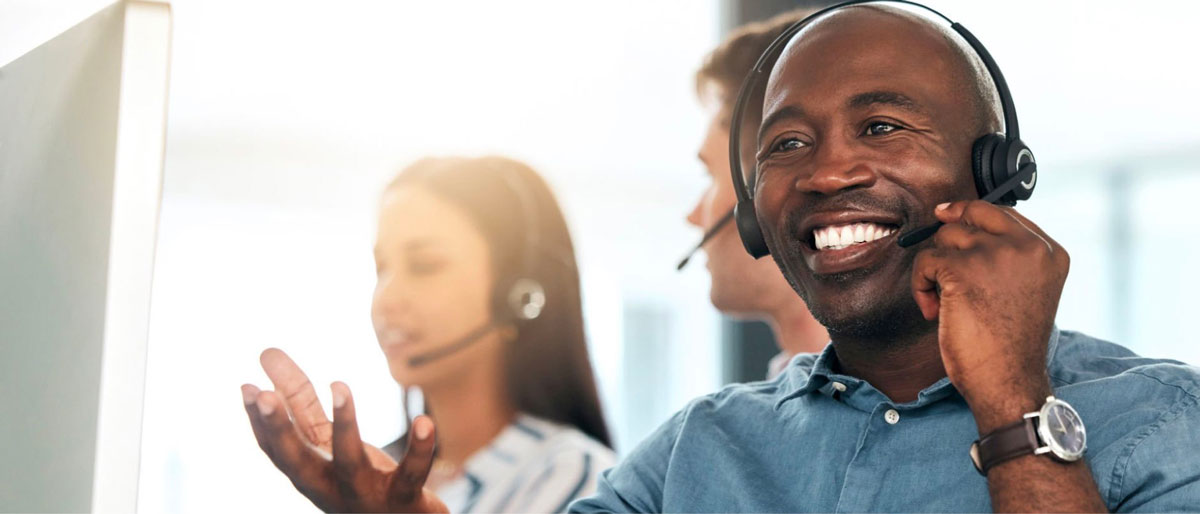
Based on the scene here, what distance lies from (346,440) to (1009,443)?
20.8 inches

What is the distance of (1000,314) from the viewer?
82 cm

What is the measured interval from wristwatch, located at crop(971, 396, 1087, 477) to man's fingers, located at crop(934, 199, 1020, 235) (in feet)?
0.42

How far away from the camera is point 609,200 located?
3209 millimetres

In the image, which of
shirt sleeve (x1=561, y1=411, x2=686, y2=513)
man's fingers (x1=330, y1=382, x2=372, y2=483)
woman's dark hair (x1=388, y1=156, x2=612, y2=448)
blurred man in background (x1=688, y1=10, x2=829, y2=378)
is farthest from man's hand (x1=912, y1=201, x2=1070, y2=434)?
Answer: woman's dark hair (x1=388, y1=156, x2=612, y2=448)

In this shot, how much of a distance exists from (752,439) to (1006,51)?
1.57 m

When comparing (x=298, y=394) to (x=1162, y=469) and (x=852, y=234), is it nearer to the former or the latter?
(x=852, y=234)

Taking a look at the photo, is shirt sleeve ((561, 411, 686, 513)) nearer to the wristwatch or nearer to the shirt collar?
the shirt collar

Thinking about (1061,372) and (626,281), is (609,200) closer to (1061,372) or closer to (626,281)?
(626,281)

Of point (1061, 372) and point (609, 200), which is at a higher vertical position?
point (609, 200)

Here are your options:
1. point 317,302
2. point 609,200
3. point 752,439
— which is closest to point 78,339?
point 752,439

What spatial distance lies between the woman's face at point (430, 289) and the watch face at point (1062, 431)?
4.49 feet

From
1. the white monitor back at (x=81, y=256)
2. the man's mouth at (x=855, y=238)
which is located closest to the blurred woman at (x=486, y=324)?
the man's mouth at (x=855, y=238)

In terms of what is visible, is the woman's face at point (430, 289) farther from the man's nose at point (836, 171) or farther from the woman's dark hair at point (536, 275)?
the man's nose at point (836, 171)

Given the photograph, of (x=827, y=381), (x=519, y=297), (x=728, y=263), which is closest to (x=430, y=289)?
(x=519, y=297)
